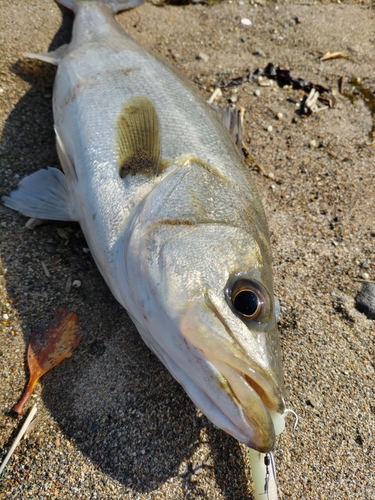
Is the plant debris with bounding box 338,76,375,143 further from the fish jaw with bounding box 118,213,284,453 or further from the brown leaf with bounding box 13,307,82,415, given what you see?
the brown leaf with bounding box 13,307,82,415

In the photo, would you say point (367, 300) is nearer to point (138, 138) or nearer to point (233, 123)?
point (233, 123)

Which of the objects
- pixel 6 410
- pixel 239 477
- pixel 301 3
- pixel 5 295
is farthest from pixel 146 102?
pixel 301 3

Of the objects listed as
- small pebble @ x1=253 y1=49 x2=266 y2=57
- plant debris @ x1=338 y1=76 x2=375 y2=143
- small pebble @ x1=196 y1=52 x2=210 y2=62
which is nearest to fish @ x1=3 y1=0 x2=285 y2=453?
small pebble @ x1=196 y1=52 x2=210 y2=62

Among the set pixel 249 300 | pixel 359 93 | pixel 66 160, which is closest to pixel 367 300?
pixel 249 300

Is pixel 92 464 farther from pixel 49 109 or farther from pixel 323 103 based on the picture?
pixel 323 103

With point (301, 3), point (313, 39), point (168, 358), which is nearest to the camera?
point (168, 358)
